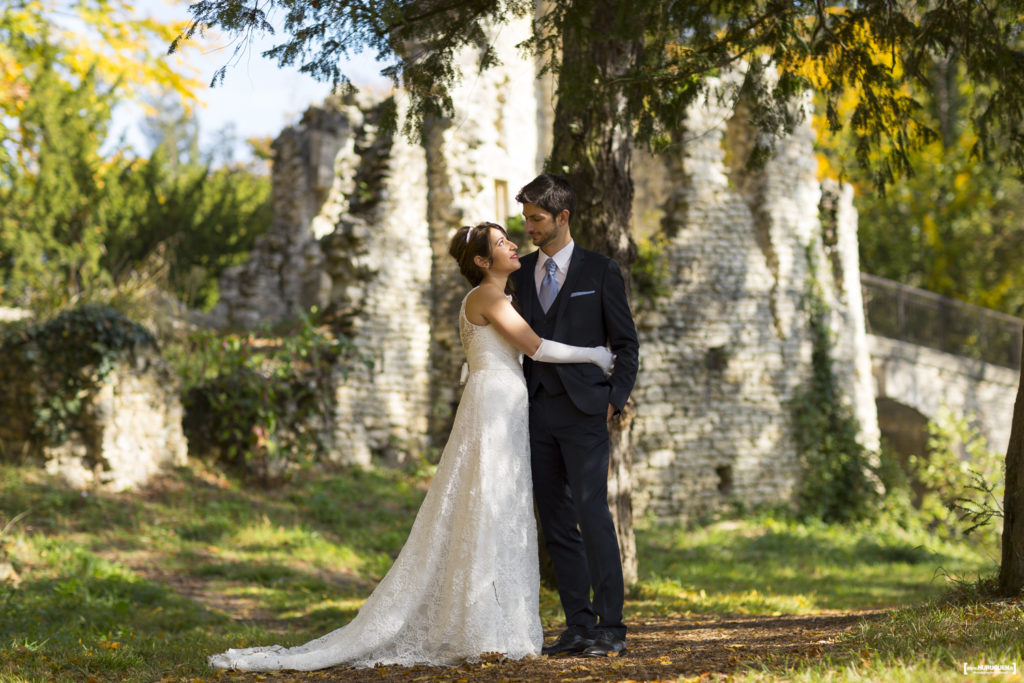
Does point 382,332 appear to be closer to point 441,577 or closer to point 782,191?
point 782,191

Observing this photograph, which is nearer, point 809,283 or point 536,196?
point 536,196

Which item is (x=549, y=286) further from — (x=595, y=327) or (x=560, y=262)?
(x=595, y=327)

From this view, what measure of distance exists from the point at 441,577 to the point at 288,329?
8.47 metres

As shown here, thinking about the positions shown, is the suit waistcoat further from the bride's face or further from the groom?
the bride's face

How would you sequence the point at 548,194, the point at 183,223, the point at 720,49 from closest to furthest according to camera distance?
the point at 548,194 → the point at 720,49 → the point at 183,223

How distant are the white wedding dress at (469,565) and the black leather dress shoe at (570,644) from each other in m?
0.08

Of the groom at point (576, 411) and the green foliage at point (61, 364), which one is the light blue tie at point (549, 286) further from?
the green foliage at point (61, 364)

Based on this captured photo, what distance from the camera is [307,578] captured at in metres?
7.84

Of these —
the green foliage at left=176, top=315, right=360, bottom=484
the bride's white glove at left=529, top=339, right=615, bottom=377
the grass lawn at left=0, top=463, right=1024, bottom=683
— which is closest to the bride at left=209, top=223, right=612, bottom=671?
the bride's white glove at left=529, top=339, right=615, bottom=377

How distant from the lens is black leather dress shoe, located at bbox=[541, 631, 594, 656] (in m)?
3.95

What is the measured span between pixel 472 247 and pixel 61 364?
22.2 ft

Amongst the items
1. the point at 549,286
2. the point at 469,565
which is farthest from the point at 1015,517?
the point at 469,565

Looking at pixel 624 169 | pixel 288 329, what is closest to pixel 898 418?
pixel 288 329

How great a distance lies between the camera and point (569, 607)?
13.4ft
